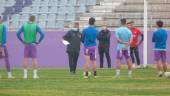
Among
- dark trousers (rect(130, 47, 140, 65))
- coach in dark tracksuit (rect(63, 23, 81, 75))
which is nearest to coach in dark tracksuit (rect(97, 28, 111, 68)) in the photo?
dark trousers (rect(130, 47, 140, 65))

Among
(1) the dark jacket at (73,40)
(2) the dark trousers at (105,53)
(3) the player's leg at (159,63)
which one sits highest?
(1) the dark jacket at (73,40)

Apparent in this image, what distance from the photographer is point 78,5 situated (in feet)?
129

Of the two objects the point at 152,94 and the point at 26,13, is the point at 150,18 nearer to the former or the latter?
the point at 26,13

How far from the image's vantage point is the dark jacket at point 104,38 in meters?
30.5

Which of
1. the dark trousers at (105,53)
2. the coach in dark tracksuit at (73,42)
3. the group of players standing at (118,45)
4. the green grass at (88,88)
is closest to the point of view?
the green grass at (88,88)

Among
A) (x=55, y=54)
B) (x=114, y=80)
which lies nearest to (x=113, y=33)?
(x=55, y=54)

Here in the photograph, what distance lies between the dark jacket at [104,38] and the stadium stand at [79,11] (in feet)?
12.7

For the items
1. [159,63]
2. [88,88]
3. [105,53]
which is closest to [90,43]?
[159,63]

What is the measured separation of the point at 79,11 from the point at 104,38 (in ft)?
27.0

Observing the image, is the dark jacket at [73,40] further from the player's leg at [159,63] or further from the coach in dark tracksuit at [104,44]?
the coach in dark tracksuit at [104,44]

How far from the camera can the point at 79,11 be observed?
127 feet

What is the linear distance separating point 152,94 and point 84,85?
322cm

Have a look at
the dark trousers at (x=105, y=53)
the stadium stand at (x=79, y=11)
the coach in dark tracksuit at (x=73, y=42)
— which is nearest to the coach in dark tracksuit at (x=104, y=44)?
the dark trousers at (x=105, y=53)

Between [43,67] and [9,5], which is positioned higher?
[9,5]
